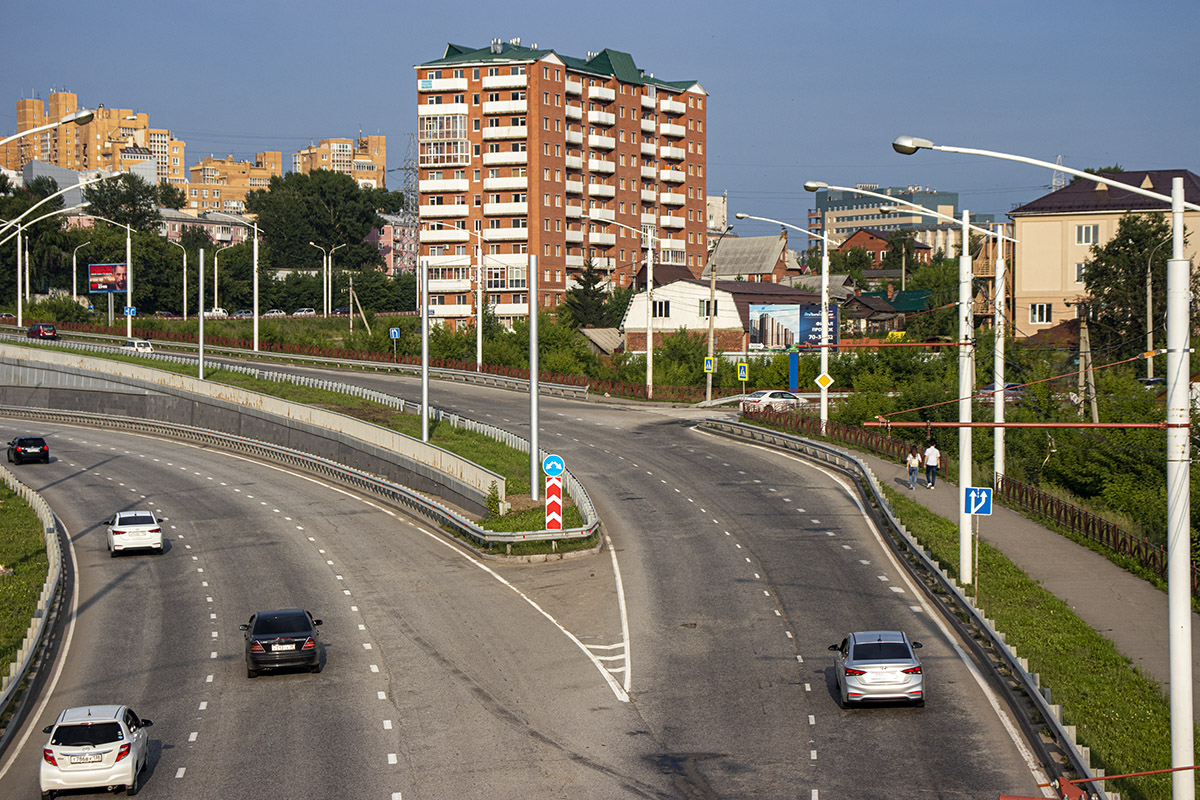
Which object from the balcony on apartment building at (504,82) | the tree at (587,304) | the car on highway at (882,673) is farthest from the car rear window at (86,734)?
the balcony on apartment building at (504,82)

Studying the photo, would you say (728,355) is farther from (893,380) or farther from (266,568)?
(266,568)

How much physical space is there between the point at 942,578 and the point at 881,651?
9.48 meters

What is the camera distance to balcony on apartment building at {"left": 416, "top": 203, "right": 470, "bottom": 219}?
140375 millimetres

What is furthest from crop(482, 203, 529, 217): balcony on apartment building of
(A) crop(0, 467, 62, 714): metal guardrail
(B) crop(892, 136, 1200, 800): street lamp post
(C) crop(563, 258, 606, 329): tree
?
(B) crop(892, 136, 1200, 800): street lamp post

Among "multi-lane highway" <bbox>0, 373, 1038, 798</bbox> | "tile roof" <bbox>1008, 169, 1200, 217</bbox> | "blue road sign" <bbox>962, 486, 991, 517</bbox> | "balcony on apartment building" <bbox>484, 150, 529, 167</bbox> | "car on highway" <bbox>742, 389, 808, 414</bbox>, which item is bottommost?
"multi-lane highway" <bbox>0, 373, 1038, 798</bbox>

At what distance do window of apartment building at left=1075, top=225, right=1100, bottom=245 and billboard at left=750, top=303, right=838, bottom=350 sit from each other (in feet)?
68.5

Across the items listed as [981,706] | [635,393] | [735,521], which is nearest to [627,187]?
[635,393]

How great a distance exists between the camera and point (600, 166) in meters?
144

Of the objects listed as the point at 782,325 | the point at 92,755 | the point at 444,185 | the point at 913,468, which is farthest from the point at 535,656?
the point at 444,185

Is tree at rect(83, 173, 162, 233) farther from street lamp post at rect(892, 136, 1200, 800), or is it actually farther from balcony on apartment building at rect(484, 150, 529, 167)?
street lamp post at rect(892, 136, 1200, 800)

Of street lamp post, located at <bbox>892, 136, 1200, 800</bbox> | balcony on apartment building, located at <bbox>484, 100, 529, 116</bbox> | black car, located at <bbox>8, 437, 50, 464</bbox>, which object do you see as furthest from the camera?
balcony on apartment building, located at <bbox>484, 100, 529, 116</bbox>

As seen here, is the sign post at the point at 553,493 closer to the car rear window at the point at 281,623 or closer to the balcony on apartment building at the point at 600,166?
the car rear window at the point at 281,623

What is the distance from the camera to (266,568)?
3869 centimetres

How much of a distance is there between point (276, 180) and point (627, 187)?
73176 millimetres
